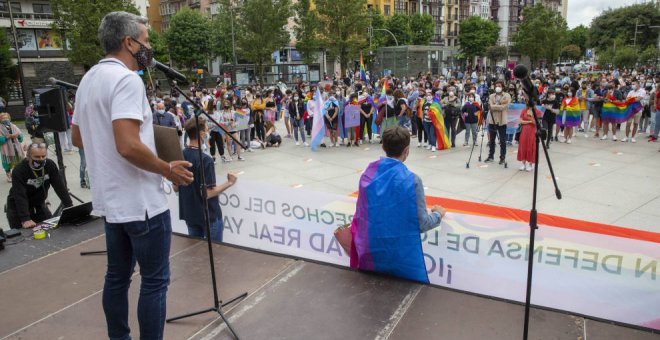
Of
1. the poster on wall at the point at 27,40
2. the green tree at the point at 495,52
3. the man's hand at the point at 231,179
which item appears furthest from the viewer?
the green tree at the point at 495,52

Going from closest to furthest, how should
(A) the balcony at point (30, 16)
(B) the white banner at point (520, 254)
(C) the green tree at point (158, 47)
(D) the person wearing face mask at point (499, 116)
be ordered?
(B) the white banner at point (520, 254)
(D) the person wearing face mask at point (499, 116)
(A) the balcony at point (30, 16)
(C) the green tree at point (158, 47)

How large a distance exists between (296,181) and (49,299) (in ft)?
23.2

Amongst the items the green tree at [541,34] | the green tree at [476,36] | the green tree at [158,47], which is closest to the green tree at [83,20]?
the green tree at [158,47]

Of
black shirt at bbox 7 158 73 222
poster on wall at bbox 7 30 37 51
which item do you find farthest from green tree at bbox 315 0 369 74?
black shirt at bbox 7 158 73 222

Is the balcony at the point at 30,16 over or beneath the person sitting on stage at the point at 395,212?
over

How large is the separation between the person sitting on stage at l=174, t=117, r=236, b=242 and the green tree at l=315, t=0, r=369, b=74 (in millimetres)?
38474

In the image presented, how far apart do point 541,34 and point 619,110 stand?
166ft

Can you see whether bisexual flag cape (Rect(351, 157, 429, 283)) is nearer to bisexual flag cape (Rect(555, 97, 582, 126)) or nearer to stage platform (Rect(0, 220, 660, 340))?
stage platform (Rect(0, 220, 660, 340))

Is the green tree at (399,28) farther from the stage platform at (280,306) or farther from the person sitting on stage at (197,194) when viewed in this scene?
the stage platform at (280,306)

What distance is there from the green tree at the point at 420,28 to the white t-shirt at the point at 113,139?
68252 millimetres

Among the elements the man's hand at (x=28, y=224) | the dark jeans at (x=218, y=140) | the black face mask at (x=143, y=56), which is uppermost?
the black face mask at (x=143, y=56)

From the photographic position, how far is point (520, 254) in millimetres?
3629

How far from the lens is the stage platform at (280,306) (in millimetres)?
3098

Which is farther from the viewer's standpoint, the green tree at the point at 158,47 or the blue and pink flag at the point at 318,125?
the green tree at the point at 158,47
